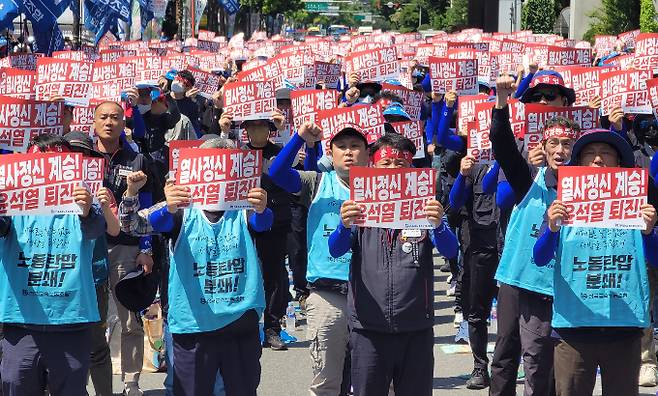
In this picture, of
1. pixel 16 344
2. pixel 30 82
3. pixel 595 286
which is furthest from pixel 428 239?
pixel 30 82

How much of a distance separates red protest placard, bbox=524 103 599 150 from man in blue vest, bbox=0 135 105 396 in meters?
2.73

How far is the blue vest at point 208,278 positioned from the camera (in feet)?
21.6

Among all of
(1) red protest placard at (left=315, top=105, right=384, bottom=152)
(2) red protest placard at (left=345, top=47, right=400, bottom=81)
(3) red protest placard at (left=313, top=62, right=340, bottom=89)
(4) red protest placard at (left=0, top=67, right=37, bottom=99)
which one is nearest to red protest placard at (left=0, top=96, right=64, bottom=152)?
(1) red protest placard at (left=315, top=105, right=384, bottom=152)

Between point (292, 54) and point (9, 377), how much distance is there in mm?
10652

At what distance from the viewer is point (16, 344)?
6625 mm

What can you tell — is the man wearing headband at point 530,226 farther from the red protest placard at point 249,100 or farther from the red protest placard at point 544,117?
the red protest placard at point 249,100

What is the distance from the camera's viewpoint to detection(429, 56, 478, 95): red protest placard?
13086 millimetres

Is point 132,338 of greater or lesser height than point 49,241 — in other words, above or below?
below

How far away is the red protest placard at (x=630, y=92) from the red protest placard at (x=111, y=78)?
510 cm

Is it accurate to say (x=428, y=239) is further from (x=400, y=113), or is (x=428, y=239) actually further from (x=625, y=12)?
(x=625, y=12)

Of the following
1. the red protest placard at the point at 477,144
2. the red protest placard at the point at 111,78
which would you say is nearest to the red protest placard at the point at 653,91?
the red protest placard at the point at 477,144

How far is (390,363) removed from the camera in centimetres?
646

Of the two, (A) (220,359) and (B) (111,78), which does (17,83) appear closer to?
(B) (111,78)

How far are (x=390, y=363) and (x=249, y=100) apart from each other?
169 inches
